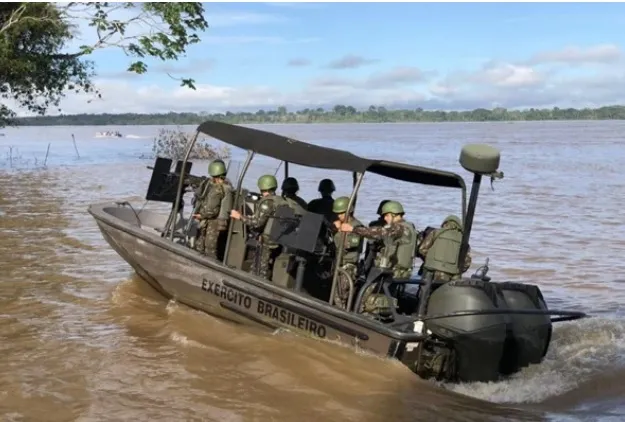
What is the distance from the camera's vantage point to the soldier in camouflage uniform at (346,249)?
712 cm

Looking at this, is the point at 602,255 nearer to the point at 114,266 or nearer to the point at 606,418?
the point at 606,418

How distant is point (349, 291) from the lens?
6.99m

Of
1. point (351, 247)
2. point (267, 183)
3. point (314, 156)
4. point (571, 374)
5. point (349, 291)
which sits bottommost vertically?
point (571, 374)

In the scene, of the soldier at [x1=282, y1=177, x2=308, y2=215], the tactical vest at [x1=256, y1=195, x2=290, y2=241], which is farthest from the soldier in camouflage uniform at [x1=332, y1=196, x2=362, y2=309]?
the soldier at [x1=282, y1=177, x2=308, y2=215]

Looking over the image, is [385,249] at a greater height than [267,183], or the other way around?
[267,183]

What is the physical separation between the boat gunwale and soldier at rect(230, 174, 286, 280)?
376 mm

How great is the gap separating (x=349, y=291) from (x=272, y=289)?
0.77m

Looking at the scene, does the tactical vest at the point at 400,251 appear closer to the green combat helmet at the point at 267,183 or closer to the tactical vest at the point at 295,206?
the tactical vest at the point at 295,206

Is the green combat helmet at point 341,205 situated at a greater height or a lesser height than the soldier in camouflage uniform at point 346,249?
greater

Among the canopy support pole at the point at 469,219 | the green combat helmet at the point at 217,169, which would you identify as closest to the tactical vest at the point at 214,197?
the green combat helmet at the point at 217,169

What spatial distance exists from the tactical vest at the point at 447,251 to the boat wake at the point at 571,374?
107 cm

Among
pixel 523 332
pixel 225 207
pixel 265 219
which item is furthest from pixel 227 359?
pixel 523 332

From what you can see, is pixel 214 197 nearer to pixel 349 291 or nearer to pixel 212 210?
pixel 212 210

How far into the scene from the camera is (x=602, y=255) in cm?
1271
